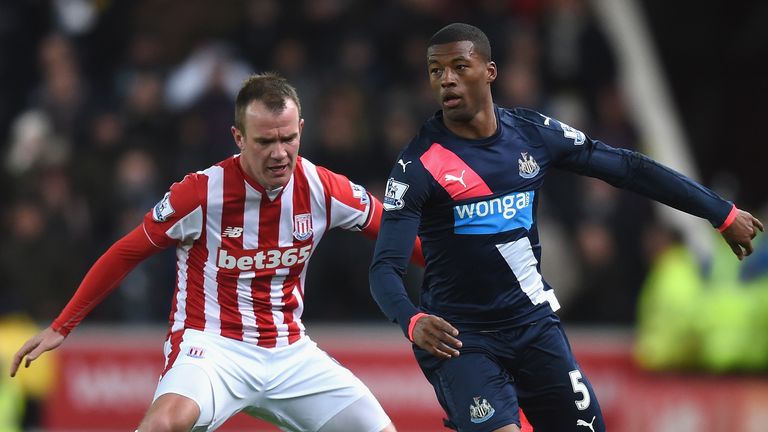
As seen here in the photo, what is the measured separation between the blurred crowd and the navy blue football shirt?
5508mm

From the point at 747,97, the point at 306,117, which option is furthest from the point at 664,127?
the point at 306,117

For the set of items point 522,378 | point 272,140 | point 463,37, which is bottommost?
point 522,378

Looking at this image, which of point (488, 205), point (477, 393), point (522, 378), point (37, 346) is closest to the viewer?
point (477, 393)

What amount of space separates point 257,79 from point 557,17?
7317 millimetres

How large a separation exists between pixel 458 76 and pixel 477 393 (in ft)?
4.43

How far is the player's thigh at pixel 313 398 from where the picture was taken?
22.6 ft

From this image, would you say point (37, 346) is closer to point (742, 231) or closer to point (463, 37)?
point (463, 37)

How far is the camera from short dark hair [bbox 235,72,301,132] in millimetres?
6629

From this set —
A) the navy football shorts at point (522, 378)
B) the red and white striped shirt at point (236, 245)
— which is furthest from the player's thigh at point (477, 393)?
the red and white striped shirt at point (236, 245)

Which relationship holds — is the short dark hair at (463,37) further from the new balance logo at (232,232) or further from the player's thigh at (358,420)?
the player's thigh at (358,420)

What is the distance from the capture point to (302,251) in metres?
6.98

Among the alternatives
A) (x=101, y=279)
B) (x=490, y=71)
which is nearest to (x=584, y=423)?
(x=490, y=71)

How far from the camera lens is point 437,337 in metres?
5.67

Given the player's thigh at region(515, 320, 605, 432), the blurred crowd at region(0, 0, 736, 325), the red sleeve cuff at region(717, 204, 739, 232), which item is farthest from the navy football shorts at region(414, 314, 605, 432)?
the blurred crowd at region(0, 0, 736, 325)
